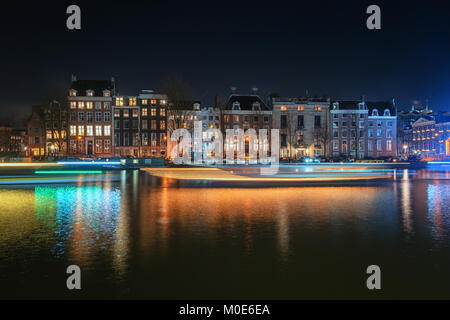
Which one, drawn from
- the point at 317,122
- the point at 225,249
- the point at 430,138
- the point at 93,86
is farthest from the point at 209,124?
the point at 225,249

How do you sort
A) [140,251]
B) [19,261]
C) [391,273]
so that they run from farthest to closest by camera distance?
[140,251], [19,261], [391,273]

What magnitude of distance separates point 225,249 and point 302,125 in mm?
93896

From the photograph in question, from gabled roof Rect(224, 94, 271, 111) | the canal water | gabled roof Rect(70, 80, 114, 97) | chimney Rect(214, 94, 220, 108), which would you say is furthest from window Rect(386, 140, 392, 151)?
the canal water

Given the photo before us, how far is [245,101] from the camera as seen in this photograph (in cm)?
9900

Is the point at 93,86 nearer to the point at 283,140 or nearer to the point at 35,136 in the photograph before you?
the point at 35,136

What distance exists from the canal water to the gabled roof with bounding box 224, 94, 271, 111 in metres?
81.7

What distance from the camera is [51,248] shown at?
9836 mm

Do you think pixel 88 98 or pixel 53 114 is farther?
pixel 88 98

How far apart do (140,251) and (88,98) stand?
92115mm

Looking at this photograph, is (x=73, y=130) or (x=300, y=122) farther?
(x=300, y=122)

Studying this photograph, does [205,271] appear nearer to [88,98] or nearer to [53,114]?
[53,114]

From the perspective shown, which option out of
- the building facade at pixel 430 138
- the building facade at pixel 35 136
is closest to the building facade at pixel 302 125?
the building facade at pixel 430 138

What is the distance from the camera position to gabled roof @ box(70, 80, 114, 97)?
9594cm

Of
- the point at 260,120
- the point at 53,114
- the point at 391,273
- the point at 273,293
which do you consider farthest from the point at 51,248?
the point at 260,120
